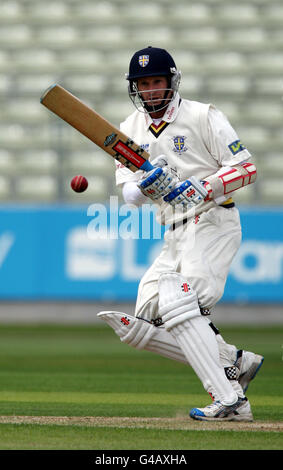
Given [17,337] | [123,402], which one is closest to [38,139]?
[17,337]

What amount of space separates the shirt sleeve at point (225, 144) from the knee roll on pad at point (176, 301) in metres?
0.59

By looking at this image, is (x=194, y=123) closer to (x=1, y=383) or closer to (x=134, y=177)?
(x=134, y=177)

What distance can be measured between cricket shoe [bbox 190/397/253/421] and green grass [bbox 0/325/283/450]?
0.72 feet

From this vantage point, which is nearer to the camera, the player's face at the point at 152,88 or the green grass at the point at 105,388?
the green grass at the point at 105,388

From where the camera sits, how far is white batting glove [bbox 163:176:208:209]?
166 inches

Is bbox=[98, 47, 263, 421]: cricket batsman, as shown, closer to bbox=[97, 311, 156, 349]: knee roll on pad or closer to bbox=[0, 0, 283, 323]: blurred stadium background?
bbox=[97, 311, 156, 349]: knee roll on pad

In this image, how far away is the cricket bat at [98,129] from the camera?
433cm

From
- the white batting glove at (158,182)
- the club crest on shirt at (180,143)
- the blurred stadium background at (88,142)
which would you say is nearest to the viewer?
the white batting glove at (158,182)

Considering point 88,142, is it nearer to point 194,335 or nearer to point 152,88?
point 152,88

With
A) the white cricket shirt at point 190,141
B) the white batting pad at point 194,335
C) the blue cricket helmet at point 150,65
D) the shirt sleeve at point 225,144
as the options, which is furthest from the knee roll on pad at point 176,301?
the blue cricket helmet at point 150,65

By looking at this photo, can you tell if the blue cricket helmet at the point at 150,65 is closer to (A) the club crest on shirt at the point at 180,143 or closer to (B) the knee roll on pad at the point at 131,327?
(A) the club crest on shirt at the point at 180,143

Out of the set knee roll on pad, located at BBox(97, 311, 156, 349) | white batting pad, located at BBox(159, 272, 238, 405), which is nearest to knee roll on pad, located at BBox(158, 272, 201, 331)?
white batting pad, located at BBox(159, 272, 238, 405)

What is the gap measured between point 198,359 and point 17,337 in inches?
240

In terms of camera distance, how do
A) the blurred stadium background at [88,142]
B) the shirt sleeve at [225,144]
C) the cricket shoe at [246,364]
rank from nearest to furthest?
the shirt sleeve at [225,144]
the cricket shoe at [246,364]
the blurred stadium background at [88,142]
